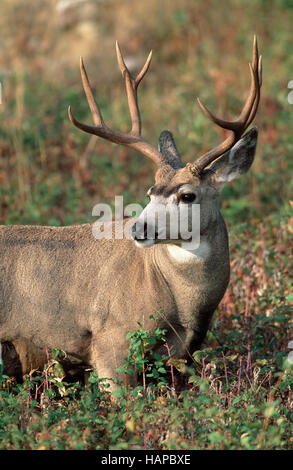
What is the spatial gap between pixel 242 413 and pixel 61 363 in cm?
141

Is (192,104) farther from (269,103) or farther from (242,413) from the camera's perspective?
(242,413)

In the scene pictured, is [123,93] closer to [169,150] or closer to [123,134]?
[169,150]

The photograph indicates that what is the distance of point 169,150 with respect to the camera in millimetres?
5363

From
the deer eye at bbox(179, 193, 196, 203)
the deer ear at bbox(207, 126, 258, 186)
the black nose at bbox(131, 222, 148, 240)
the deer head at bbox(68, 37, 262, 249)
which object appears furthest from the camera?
the deer ear at bbox(207, 126, 258, 186)

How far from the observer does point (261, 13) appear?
43.1 ft

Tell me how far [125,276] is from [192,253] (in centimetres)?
50

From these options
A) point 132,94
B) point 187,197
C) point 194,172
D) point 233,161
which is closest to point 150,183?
point 132,94

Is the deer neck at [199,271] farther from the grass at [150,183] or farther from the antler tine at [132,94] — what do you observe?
the antler tine at [132,94]

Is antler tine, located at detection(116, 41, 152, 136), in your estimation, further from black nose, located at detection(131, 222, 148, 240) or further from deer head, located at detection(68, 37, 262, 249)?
black nose, located at detection(131, 222, 148, 240)

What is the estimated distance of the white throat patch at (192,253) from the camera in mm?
4680

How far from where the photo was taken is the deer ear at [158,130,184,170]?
523 cm

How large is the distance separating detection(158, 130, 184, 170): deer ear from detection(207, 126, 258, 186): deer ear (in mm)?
363

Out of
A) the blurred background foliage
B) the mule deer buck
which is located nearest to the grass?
the blurred background foliage

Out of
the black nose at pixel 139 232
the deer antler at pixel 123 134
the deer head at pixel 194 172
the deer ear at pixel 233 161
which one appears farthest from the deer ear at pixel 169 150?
the black nose at pixel 139 232
